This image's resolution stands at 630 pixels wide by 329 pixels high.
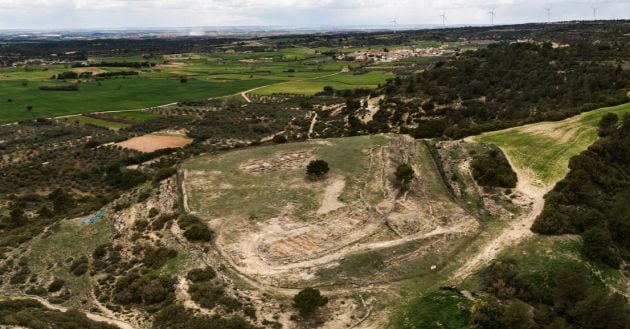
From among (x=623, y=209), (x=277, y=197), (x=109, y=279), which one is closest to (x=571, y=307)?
(x=623, y=209)

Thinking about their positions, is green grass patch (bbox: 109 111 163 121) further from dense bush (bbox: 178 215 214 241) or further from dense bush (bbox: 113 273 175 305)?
dense bush (bbox: 113 273 175 305)

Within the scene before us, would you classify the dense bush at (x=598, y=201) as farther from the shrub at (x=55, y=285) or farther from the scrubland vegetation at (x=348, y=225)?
the shrub at (x=55, y=285)

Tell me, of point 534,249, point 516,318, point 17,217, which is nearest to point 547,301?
point 534,249

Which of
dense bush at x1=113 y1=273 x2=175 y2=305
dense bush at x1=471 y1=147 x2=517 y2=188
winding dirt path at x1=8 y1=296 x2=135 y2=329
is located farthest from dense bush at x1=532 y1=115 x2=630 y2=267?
winding dirt path at x1=8 y1=296 x2=135 y2=329

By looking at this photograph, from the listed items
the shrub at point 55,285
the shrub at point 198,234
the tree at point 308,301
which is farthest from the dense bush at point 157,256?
the tree at point 308,301

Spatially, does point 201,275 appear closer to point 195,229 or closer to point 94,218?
point 195,229

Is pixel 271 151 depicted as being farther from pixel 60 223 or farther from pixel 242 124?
pixel 242 124

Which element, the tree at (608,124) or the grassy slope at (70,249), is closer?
the grassy slope at (70,249)
